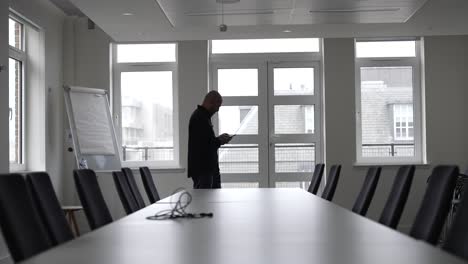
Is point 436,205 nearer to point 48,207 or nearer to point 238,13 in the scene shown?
point 48,207

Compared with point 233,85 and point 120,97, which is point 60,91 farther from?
point 233,85

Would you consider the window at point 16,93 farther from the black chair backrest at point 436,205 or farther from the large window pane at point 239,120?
the black chair backrest at point 436,205

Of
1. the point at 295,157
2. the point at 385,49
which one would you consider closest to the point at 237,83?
the point at 295,157

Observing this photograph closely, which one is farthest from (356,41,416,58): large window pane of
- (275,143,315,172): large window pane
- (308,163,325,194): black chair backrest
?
(308,163,325,194): black chair backrest

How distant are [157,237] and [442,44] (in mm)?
8064

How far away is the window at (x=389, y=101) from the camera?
959 centimetres

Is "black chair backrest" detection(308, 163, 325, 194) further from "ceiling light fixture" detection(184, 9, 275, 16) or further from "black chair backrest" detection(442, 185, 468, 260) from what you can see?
"black chair backrest" detection(442, 185, 468, 260)

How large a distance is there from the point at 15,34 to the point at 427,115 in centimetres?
596

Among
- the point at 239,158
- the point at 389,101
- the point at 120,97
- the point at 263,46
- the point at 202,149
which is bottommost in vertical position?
the point at 239,158

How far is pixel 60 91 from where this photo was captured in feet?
29.5

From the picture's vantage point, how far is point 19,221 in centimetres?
226

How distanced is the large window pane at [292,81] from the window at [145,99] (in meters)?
1.62

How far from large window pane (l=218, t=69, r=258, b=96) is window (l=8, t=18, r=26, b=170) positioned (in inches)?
121

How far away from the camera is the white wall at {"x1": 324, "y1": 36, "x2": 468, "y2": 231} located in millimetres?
9258
